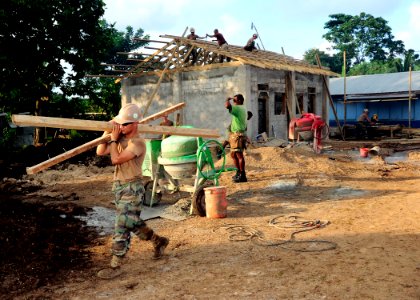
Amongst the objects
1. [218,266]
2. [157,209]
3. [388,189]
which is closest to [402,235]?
[218,266]

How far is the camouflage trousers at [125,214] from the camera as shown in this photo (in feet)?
15.5

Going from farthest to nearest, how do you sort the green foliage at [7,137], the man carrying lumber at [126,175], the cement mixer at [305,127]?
the green foliage at [7,137] → the cement mixer at [305,127] → the man carrying lumber at [126,175]

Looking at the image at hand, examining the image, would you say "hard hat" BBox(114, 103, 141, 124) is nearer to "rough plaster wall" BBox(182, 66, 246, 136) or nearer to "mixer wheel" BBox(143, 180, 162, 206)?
"mixer wheel" BBox(143, 180, 162, 206)

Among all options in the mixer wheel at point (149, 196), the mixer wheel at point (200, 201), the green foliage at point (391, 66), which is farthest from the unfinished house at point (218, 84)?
the green foliage at point (391, 66)

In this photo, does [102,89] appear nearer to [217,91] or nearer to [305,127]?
[217,91]

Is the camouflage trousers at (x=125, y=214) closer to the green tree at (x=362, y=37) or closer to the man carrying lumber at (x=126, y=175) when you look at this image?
the man carrying lumber at (x=126, y=175)

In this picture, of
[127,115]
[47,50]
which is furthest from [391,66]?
[127,115]

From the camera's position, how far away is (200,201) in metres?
7.21

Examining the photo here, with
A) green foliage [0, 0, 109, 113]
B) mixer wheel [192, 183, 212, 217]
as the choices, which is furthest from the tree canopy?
mixer wheel [192, 183, 212, 217]

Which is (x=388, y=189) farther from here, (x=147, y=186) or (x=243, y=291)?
(x=243, y=291)

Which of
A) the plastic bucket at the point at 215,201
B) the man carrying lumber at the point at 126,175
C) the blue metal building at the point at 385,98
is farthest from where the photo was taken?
the blue metal building at the point at 385,98

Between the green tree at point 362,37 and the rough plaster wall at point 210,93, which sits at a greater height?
the green tree at point 362,37

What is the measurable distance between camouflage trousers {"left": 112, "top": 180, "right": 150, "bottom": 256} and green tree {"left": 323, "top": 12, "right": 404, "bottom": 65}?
5042 cm

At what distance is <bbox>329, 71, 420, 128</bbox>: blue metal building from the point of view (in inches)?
998
